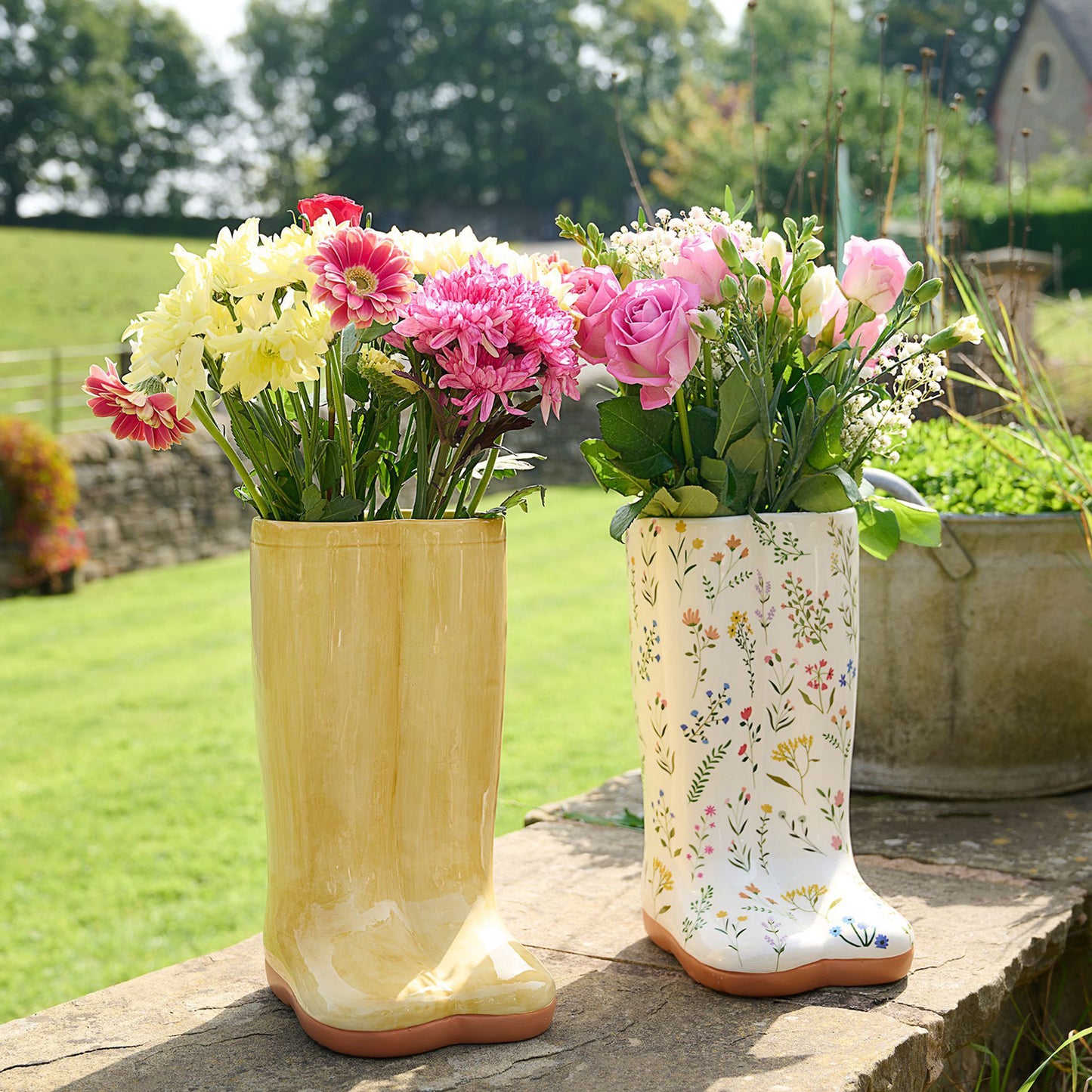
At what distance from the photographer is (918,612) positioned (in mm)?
2201

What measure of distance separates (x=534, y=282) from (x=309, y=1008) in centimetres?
84

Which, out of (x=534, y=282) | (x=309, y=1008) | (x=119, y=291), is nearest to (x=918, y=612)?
(x=534, y=282)

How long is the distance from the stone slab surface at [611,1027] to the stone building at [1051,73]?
959 inches

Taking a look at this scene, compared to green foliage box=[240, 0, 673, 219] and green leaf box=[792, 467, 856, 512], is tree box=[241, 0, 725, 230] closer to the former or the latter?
green foliage box=[240, 0, 673, 219]

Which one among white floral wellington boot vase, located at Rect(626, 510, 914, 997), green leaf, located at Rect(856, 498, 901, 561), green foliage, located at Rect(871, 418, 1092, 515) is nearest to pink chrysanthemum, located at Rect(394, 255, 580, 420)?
white floral wellington boot vase, located at Rect(626, 510, 914, 997)

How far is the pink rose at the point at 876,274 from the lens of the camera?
1.37 m

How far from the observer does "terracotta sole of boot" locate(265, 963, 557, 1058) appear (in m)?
1.25

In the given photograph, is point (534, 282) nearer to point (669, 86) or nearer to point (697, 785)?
point (697, 785)

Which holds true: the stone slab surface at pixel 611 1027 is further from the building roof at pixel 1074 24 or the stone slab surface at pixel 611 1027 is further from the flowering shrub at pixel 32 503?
the building roof at pixel 1074 24

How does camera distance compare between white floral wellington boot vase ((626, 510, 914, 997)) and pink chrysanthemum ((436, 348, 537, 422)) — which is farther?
white floral wellington boot vase ((626, 510, 914, 997))

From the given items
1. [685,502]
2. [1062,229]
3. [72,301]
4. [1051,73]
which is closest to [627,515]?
[685,502]

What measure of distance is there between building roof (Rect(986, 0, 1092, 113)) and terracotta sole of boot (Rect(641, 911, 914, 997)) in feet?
85.9

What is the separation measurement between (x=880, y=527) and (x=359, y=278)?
0.80m

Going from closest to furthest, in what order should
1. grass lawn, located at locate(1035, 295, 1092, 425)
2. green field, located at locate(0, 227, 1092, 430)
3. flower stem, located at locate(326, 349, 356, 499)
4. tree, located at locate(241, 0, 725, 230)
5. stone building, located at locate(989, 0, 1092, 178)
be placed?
flower stem, located at locate(326, 349, 356, 499), grass lawn, located at locate(1035, 295, 1092, 425), green field, located at locate(0, 227, 1092, 430), stone building, located at locate(989, 0, 1092, 178), tree, located at locate(241, 0, 725, 230)
